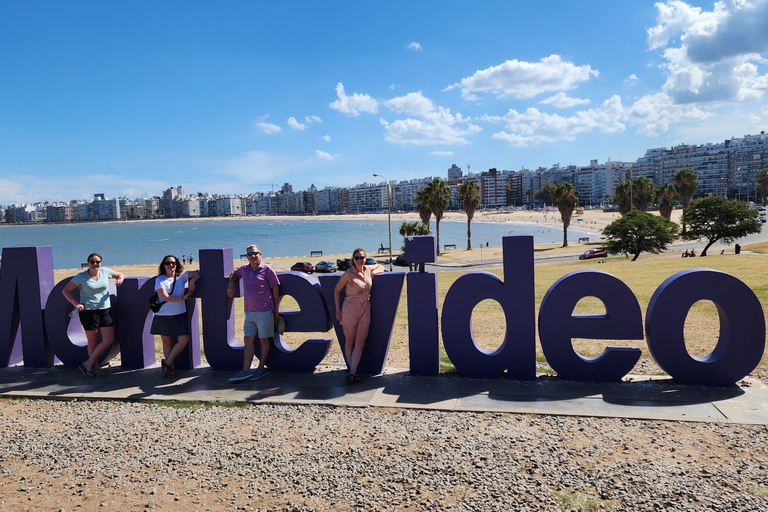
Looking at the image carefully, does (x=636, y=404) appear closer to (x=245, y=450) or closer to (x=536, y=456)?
(x=536, y=456)

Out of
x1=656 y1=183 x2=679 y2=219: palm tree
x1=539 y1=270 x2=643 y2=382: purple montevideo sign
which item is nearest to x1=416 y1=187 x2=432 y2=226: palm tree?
x1=656 y1=183 x2=679 y2=219: palm tree

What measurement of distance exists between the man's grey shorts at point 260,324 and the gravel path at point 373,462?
153 cm

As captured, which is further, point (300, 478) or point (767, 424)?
point (767, 424)

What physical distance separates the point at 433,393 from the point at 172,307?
4.09 metres

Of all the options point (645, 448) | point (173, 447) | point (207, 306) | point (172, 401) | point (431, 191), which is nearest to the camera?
point (645, 448)

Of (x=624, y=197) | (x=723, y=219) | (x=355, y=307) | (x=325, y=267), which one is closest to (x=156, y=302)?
(x=355, y=307)

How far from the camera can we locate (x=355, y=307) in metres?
7.37

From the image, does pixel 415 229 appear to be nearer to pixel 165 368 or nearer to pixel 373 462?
pixel 165 368

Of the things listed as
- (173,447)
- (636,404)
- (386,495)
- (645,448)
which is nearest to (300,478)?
(386,495)

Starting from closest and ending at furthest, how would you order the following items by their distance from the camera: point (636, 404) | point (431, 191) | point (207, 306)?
point (636, 404) → point (207, 306) → point (431, 191)

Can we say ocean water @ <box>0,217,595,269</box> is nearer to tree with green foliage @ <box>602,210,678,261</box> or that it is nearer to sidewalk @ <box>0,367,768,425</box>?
tree with green foliage @ <box>602,210,678,261</box>

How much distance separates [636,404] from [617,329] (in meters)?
1.04

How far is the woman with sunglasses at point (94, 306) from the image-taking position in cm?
778

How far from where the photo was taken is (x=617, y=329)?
685cm
